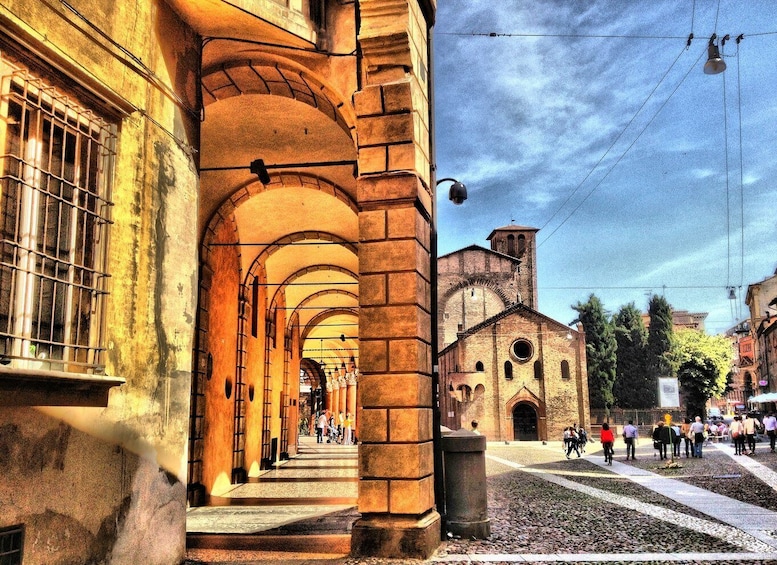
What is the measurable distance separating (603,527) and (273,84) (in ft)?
22.7

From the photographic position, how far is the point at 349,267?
19.4 meters

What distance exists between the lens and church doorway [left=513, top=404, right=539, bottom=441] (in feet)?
136

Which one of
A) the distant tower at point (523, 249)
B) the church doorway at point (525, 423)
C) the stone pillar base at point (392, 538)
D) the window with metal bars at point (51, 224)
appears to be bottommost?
the church doorway at point (525, 423)

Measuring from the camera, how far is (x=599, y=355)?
5288cm

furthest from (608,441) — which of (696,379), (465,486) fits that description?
(696,379)

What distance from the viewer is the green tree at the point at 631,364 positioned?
5494cm

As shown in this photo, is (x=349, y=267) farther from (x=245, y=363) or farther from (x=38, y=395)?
(x=38, y=395)

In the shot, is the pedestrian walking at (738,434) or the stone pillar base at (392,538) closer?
the stone pillar base at (392,538)

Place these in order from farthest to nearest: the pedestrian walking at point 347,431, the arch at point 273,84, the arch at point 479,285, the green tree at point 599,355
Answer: the arch at point 479,285
the green tree at point 599,355
the pedestrian walking at point 347,431
the arch at point 273,84

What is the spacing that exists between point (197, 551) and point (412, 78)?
547cm

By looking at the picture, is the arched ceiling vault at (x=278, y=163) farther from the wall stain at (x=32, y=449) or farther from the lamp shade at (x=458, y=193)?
the wall stain at (x=32, y=449)

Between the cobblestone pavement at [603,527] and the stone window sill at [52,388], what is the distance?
2.33 meters

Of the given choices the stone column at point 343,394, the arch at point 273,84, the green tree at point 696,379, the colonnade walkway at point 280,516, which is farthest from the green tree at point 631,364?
the arch at point 273,84

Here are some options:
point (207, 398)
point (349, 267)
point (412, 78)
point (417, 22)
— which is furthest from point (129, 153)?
point (349, 267)
